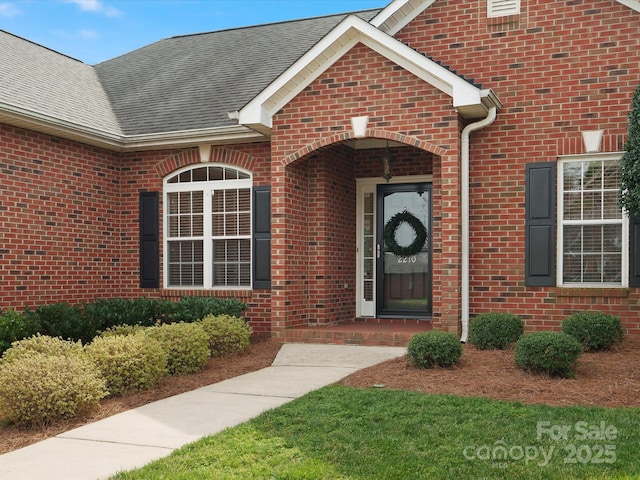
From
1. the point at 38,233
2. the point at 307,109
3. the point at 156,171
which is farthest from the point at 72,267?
the point at 307,109

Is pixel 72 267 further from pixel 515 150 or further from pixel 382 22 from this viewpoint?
pixel 515 150

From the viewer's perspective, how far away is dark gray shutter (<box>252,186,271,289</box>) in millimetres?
10867

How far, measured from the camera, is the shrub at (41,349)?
22.5ft

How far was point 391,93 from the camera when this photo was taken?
9.45 meters

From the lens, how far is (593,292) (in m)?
9.15

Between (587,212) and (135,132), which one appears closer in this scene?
(587,212)

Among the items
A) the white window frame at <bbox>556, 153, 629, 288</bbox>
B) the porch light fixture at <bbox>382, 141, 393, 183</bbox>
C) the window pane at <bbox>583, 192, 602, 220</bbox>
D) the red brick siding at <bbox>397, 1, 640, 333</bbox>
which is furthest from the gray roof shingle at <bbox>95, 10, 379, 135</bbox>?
the window pane at <bbox>583, 192, 602, 220</bbox>

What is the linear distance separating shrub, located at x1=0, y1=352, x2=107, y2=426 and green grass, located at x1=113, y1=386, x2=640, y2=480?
4.91ft

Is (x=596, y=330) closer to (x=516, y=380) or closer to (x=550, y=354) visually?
(x=550, y=354)

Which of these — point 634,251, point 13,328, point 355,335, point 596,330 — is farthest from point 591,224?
point 13,328

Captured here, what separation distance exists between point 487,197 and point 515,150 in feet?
2.52

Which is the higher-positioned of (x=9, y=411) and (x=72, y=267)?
(x=72, y=267)

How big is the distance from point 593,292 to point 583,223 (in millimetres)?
960

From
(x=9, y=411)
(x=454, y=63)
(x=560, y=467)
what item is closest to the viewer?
(x=560, y=467)
